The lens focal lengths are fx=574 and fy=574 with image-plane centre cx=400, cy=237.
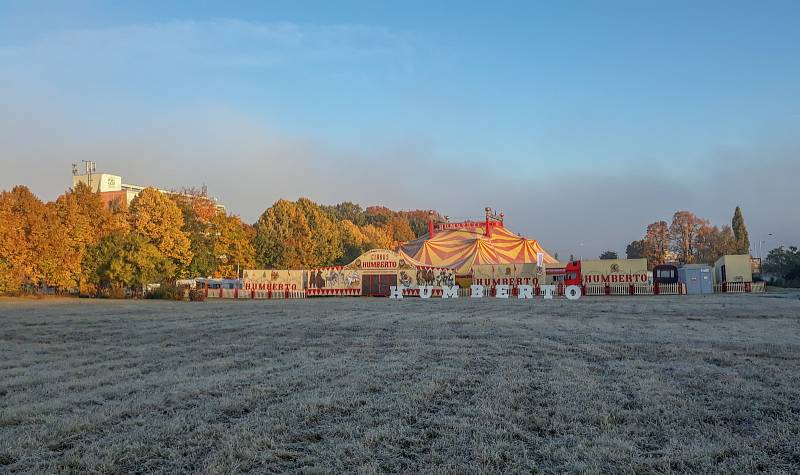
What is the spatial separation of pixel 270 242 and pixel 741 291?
120 feet

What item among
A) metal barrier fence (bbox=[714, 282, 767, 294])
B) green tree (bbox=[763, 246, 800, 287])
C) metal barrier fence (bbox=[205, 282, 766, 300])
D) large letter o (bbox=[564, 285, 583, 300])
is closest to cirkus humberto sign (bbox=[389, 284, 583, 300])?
large letter o (bbox=[564, 285, 583, 300])

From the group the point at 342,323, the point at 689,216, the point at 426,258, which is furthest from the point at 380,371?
the point at 689,216

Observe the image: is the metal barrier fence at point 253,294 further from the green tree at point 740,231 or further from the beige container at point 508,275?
the green tree at point 740,231

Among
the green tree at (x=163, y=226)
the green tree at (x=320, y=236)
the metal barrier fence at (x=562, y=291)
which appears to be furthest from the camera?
the green tree at (x=320, y=236)

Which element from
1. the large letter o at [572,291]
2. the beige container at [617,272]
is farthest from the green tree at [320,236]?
the large letter o at [572,291]

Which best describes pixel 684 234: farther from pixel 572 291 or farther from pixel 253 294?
pixel 253 294

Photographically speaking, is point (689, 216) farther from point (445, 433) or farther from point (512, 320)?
point (445, 433)

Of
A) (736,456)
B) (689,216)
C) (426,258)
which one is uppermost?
(689,216)

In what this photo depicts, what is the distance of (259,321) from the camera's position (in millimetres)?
16641

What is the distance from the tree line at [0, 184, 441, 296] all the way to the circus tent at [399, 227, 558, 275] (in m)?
9.49

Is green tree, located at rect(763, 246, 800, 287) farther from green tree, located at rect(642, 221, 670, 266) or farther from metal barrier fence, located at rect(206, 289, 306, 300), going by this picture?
metal barrier fence, located at rect(206, 289, 306, 300)

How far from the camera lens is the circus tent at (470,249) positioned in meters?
50.6

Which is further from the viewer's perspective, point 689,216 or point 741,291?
point 689,216

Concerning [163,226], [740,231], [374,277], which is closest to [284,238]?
[163,226]
